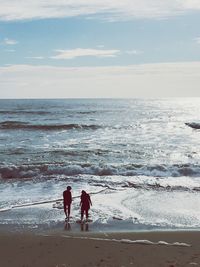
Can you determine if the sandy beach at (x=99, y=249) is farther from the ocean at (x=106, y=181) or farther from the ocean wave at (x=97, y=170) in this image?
the ocean wave at (x=97, y=170)

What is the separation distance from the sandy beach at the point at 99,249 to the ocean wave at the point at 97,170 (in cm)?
1203

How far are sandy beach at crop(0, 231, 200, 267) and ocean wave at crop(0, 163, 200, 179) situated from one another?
39.5 feet

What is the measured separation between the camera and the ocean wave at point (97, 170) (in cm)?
2383

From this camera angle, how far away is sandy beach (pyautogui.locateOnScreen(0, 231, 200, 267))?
921cm

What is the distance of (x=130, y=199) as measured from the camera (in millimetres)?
16781

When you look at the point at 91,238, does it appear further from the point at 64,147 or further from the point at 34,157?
the point at 64,147

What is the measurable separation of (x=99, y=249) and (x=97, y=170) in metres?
14.6

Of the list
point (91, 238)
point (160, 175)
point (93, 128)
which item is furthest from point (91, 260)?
point (93, 128)

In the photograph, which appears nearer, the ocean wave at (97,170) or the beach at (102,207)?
the beach at (102,207)

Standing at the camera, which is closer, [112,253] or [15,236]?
[112,253]

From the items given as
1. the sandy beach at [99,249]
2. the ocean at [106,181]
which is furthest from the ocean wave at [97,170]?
the sandy beach at [99,249]

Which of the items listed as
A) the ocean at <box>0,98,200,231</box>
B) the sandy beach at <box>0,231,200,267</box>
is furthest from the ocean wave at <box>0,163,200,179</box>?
the sandy beach at <box>0,231,200,267</box>

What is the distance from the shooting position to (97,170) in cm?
2470

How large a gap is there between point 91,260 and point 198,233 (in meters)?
3.70
